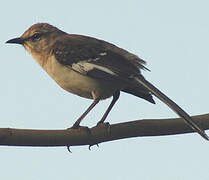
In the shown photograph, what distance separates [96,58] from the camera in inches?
239

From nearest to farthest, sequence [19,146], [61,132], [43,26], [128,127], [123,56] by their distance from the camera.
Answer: [19,146]
[61,132]
[128,127]
[123,56]
[43,26]

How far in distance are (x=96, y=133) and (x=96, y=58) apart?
1957mm

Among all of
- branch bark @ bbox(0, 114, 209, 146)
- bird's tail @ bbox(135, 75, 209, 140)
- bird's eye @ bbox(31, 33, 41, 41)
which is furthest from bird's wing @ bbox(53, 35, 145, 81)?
branch bark @ bbox(0, 114, 209, 146)

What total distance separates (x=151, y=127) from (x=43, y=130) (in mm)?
978

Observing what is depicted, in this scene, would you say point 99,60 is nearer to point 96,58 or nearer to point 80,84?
point 96,58

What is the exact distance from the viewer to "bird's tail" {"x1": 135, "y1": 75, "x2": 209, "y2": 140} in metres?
3.98

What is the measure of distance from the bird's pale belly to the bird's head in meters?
0.70

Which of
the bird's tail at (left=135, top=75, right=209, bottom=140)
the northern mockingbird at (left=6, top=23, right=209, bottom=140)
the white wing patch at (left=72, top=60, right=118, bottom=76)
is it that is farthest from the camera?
the white wing patch at (left=72, top=60, right=118, bottom=76)

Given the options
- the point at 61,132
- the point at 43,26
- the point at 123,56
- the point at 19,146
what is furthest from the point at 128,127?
the point at 43,26

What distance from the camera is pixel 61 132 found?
3814 millimetres

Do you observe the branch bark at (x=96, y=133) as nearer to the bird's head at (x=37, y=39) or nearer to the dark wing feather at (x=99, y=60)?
the dark wing feather at (x=99, y=60)

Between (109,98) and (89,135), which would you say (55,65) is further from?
(89,135)

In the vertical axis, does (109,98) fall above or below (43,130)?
below

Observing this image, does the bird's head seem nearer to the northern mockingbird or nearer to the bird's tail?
the northern mockingbird
